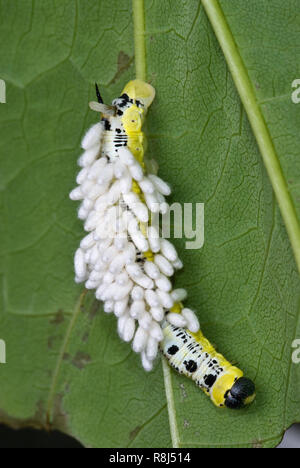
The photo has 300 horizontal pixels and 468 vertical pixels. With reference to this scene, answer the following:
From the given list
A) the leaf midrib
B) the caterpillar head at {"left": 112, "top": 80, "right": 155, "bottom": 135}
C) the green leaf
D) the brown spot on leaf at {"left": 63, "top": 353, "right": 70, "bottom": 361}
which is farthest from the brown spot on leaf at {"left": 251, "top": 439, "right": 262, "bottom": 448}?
the caterpillar head at {"left": 112, "top": 80, "right": 155, "bottom": 135}

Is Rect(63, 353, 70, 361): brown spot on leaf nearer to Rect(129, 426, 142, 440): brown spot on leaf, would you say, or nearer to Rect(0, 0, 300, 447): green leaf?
Rect(0, 0, 300, 447): green leaf

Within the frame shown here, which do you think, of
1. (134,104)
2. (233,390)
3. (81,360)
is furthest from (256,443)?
(134,104)

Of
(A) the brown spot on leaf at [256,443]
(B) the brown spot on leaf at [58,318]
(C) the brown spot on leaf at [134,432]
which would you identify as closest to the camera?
(A) the brown spot on leaf at [256,443]

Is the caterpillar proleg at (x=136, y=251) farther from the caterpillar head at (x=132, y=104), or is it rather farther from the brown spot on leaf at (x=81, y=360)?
the brown spot on leaf at (x=81, y=360)

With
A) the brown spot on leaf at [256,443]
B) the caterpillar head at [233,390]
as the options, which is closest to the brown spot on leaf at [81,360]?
the caterpillar head at [233,390]

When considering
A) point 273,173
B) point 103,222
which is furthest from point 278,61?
point 103,222

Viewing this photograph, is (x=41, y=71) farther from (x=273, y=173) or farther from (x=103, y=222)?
(x=273, y=173)

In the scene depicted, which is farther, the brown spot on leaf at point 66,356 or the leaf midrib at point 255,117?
the brown spot on leaf at point 66,356
